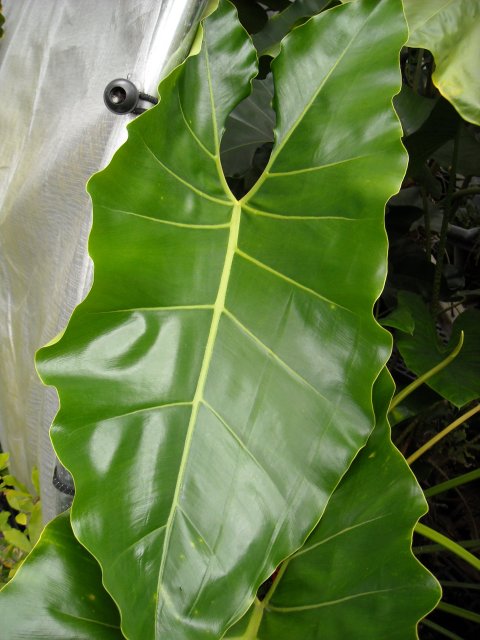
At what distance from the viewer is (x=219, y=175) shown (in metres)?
0.61

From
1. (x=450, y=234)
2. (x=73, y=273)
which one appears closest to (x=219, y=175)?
(x=73, y=273)

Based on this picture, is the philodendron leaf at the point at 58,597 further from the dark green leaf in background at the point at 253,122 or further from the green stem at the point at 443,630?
the dark green leaf in background at the point at 253,122

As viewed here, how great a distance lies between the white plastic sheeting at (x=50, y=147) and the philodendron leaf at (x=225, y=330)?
0.22m

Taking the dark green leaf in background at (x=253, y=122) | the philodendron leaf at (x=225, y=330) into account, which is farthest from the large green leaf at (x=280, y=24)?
the philodendron leaf at (x=225, y=330)

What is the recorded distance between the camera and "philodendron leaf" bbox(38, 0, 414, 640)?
0.49 metres

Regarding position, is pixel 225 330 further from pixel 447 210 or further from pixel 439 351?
pixel 447 210

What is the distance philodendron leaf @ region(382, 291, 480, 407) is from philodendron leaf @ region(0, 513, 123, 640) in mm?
455

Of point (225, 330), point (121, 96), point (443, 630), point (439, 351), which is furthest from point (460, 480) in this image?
point (121, 96)

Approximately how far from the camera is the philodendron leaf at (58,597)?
1.80 ft

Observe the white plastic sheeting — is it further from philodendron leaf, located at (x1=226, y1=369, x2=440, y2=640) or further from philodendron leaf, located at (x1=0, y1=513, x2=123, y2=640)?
philodendron leaf, located at (x1=226, y1=369, x2=440, y2=640)

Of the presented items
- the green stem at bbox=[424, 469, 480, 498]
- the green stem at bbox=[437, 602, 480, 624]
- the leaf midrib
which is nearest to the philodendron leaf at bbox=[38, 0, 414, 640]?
the leaf midrib

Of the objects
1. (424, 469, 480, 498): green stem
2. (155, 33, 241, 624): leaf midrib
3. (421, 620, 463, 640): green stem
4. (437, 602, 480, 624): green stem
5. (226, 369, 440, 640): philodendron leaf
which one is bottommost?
(421, 620, 463, 640): green stem

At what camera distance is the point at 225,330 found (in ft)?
1.83

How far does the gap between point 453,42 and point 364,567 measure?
565 mm
